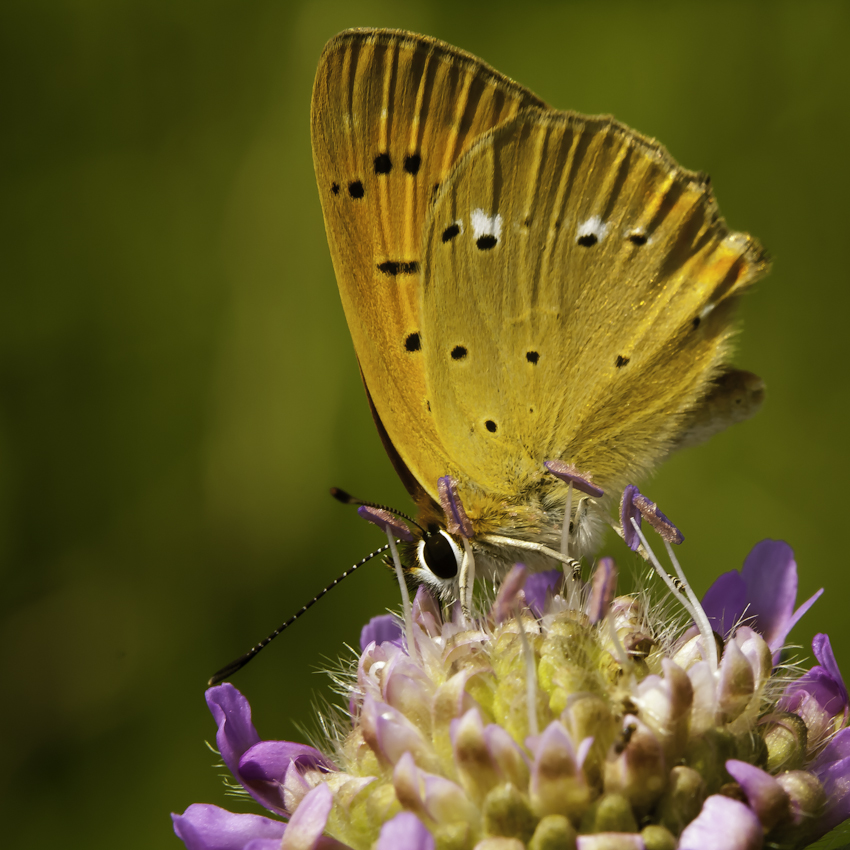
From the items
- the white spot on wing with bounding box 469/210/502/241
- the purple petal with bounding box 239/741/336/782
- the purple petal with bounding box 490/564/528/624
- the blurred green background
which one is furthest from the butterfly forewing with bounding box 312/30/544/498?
the blurred green background

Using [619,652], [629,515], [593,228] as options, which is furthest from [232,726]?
[593,228]

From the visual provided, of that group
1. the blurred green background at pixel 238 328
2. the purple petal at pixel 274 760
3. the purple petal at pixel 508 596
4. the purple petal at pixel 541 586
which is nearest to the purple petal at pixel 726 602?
the purple petal at pixel 541 586

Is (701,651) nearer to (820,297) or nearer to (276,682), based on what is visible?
(276,682)

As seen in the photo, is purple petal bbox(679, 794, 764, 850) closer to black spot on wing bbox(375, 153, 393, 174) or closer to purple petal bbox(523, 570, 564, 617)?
purple petal bbox(523, 570, 564, 617)

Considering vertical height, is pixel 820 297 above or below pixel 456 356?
below

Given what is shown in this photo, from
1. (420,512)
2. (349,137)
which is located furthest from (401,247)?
(420,512)
